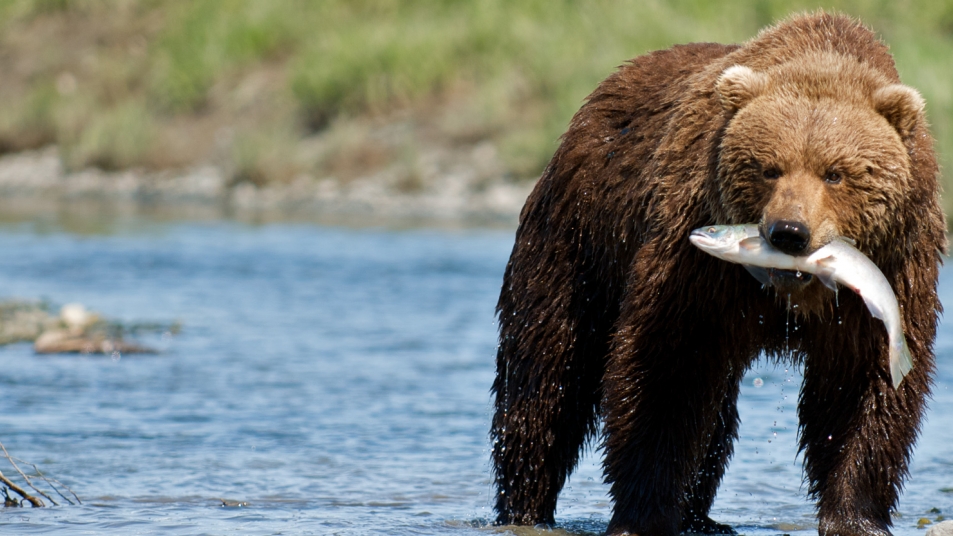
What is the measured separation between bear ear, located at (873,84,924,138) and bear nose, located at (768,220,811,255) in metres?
0.53

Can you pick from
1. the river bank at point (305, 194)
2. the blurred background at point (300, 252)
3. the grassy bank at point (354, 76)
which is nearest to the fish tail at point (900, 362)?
the blurred background at point (300, 252)

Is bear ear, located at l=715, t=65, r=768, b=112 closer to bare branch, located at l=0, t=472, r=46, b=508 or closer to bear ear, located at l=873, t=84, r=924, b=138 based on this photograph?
bear ear, located at l=873, t=84, r=924, b=138

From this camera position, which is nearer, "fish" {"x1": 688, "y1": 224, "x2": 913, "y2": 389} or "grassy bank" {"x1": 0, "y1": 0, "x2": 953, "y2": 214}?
"fish" {"x1": 688, "y1": 224, "x2": 913, "y2": 389}

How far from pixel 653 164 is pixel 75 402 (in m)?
3.85

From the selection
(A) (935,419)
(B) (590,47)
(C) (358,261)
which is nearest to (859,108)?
(A) (935,419)

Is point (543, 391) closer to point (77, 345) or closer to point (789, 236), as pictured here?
point (789, 236)

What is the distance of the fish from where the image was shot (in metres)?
3.81

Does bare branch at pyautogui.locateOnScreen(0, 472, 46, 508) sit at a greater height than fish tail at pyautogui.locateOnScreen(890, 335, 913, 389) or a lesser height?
lesser

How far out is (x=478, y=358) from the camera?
8844 millimetres

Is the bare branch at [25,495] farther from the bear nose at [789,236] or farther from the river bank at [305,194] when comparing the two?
the river bank at [305,194]

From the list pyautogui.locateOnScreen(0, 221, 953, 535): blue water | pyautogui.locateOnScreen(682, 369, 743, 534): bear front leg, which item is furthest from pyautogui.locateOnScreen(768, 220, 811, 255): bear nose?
pyautogui.locateOnScreen(0, 221, 953, 535): blue water

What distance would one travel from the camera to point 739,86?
4152 millimetres

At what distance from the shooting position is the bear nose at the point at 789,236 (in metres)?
3.72

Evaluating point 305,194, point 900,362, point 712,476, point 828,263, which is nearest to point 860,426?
point 900,362
